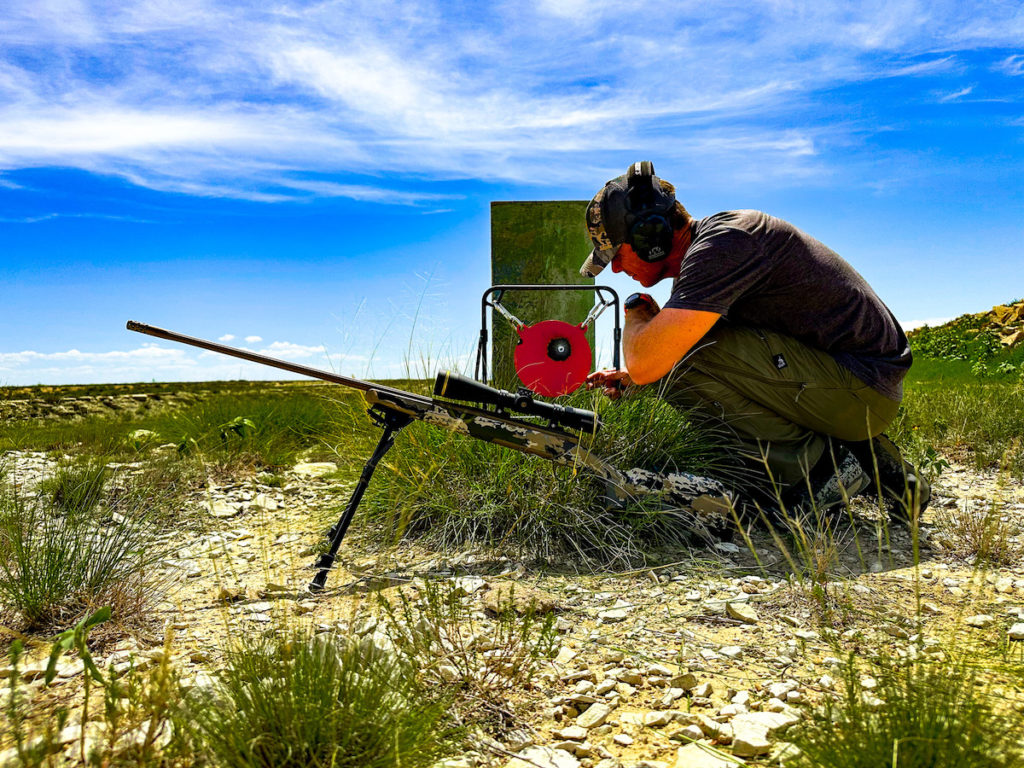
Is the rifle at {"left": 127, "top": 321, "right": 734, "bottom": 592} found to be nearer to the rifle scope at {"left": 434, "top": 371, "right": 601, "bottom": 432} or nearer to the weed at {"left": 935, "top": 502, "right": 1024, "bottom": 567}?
the rifle scope at {"left": 434, "top": 371, "right": 601, "bottom": 432}

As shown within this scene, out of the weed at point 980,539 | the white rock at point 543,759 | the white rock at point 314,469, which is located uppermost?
the white rock at point 314,469

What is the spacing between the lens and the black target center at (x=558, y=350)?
19.3 ft

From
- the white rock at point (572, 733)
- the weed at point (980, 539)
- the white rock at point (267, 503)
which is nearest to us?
the white rock at point (572, 733)

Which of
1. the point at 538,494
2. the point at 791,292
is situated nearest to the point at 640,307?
the point at 791,292

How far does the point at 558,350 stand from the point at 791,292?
7.40 ft

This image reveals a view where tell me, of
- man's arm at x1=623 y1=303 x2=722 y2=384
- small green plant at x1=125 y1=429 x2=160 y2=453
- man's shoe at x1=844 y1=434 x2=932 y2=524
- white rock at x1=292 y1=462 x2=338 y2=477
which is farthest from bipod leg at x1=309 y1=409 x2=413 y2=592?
small green plant at x1=125 y1=429 x2=160 y2=453

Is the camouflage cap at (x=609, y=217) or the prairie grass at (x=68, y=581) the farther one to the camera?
the camouflage cap at (x=609, y=217)

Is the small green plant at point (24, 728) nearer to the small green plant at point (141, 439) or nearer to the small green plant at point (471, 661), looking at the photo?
the small green plant at point (471, 661)

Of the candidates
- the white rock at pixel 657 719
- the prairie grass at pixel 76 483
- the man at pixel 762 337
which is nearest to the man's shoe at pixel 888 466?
the man at pixel 762 337

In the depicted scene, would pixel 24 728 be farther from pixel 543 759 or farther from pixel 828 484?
pixel 828 484

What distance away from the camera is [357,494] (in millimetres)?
3545

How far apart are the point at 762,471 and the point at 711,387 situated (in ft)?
1.91

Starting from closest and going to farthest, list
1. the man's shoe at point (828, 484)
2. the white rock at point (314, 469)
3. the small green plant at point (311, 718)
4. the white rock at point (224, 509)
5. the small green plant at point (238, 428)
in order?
the small green plant at point (311, 718) < the man's shoe at point (828, 484) < the white rock at point (224, 509) < the small green plant at point (238, 428) < the white rock at point (314, 469)

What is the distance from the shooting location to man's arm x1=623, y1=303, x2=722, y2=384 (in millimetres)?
3570
